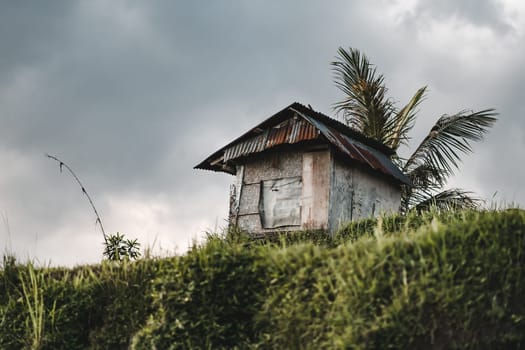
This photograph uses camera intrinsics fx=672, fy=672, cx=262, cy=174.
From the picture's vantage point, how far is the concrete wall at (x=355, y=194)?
16.0 m

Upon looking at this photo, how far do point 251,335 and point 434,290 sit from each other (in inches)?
74.8

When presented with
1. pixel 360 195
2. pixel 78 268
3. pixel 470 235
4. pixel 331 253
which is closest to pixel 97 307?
pixel 78 268

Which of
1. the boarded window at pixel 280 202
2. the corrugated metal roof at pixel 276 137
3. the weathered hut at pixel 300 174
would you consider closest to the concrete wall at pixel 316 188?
the weathered hut at pixel 300 174

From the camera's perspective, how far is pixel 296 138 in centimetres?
1609

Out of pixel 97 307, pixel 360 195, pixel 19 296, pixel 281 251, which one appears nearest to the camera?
pixel 281 251

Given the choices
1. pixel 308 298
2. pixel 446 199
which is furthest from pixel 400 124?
pixel 308 298

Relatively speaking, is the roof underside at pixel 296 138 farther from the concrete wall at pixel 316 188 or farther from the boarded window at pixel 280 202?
the boarded window at pixel 280 202

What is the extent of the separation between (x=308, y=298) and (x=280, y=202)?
10.2 meters

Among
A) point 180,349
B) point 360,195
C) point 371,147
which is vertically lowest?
point 180,349

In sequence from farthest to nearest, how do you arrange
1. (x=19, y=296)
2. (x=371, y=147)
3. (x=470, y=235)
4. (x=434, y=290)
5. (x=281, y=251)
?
(x=371, y=147) → (x=19, y=296) → (x=281, y=251) → (x=470, y=235) → (x=434, y=290)

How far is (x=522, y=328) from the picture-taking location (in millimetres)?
6105

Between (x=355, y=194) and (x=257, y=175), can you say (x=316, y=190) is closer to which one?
(x=355, y=194)

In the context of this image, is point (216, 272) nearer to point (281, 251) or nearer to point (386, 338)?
point (281, 251)

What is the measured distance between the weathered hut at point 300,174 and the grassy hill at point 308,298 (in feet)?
29.1
